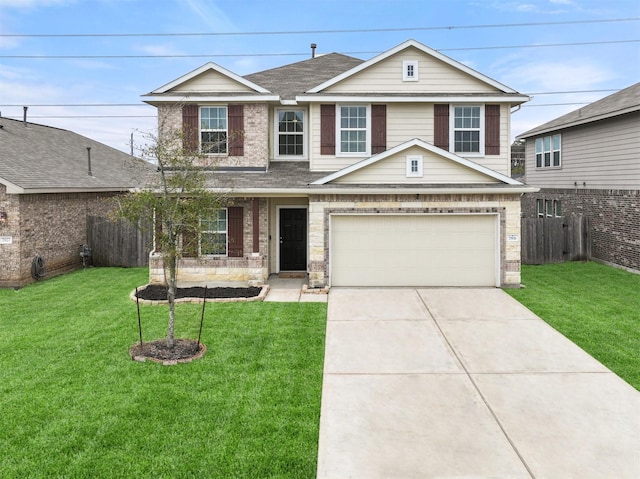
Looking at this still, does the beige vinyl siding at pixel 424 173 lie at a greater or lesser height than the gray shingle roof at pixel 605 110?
lesser

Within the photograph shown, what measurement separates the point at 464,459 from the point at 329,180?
9336 millimetres

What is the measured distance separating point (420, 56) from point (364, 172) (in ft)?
14.5

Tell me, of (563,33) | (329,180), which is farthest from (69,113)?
(563,33)

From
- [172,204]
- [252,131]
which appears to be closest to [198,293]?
[172,204]

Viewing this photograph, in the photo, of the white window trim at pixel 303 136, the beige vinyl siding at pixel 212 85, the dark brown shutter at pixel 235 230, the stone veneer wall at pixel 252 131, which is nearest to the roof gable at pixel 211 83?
the beige vinyl siding at pixel 212 85

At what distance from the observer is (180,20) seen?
25.8m

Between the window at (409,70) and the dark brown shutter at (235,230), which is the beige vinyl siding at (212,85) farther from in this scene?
the window at (409,70)

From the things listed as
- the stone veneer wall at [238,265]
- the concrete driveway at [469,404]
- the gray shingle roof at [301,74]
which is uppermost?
the gray shingle roof at [301,74]

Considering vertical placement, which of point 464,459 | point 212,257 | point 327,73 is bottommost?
point 464,459

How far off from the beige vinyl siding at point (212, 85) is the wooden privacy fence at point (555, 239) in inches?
435

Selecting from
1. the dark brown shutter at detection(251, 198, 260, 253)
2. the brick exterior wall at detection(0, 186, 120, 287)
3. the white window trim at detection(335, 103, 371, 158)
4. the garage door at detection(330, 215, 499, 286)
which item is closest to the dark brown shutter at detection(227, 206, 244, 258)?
the dark brown shutter at detection(251, 198, 260, 253)

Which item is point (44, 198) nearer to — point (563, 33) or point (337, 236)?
point (337, 236)

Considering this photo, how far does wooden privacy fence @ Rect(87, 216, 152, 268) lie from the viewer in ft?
58.0

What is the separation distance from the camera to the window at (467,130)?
1528 cm
